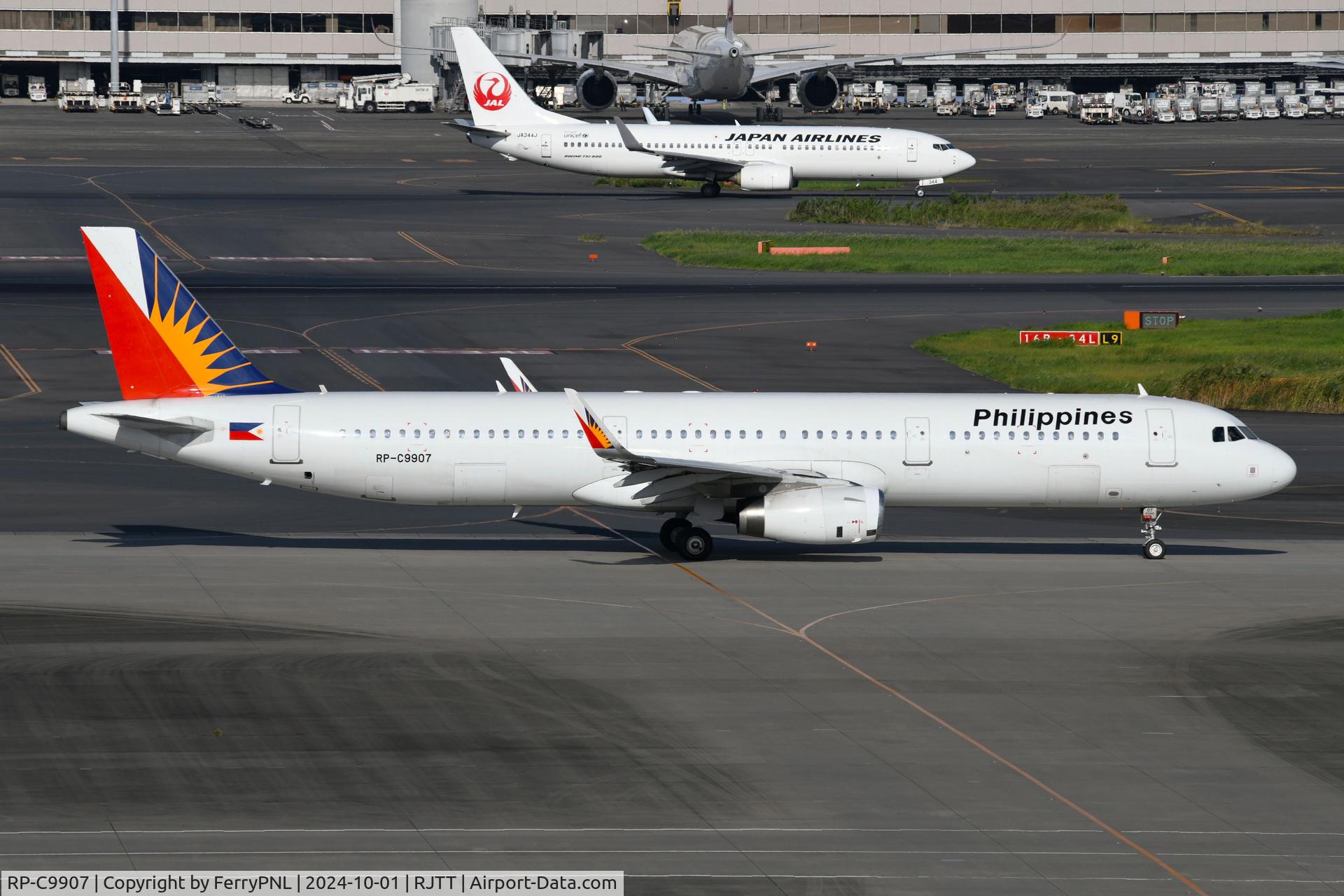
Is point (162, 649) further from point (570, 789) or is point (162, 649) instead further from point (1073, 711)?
point (1073, 711)

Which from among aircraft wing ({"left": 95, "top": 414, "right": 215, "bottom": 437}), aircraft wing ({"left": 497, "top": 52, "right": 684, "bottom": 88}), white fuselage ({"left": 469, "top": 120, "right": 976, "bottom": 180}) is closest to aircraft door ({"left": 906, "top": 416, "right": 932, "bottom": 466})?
aircraft wing ({"left": 95, "top": 414, "right": 215, "bottom": 437})

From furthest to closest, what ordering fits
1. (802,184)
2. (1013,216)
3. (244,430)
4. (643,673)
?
1. (802,184)
2. (1013,216)
3. (244,430)
4. (643,673)

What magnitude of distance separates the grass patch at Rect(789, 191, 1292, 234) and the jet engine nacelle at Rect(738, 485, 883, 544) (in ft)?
222

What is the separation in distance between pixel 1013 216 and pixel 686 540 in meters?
70.5

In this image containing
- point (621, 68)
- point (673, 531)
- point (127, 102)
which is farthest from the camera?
point (127, 102)

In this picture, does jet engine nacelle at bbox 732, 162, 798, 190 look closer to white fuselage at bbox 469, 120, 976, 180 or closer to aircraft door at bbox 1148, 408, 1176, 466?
white fuselage at bbox 469, 120, 976, 180

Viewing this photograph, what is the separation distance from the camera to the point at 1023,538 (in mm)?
46531

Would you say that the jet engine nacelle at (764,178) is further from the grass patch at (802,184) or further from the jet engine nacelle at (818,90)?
the jet engine nacelle at (818,90)

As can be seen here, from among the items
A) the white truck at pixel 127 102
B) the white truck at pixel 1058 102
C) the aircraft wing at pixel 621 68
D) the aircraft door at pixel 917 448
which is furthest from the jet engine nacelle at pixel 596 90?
the aircraft door at pixel 917 448

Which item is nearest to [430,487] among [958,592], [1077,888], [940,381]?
[958,592]

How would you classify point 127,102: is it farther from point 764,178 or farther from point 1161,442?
point 1161,442

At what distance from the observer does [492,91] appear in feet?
377

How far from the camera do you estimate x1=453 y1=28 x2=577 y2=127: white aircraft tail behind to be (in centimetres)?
11419
